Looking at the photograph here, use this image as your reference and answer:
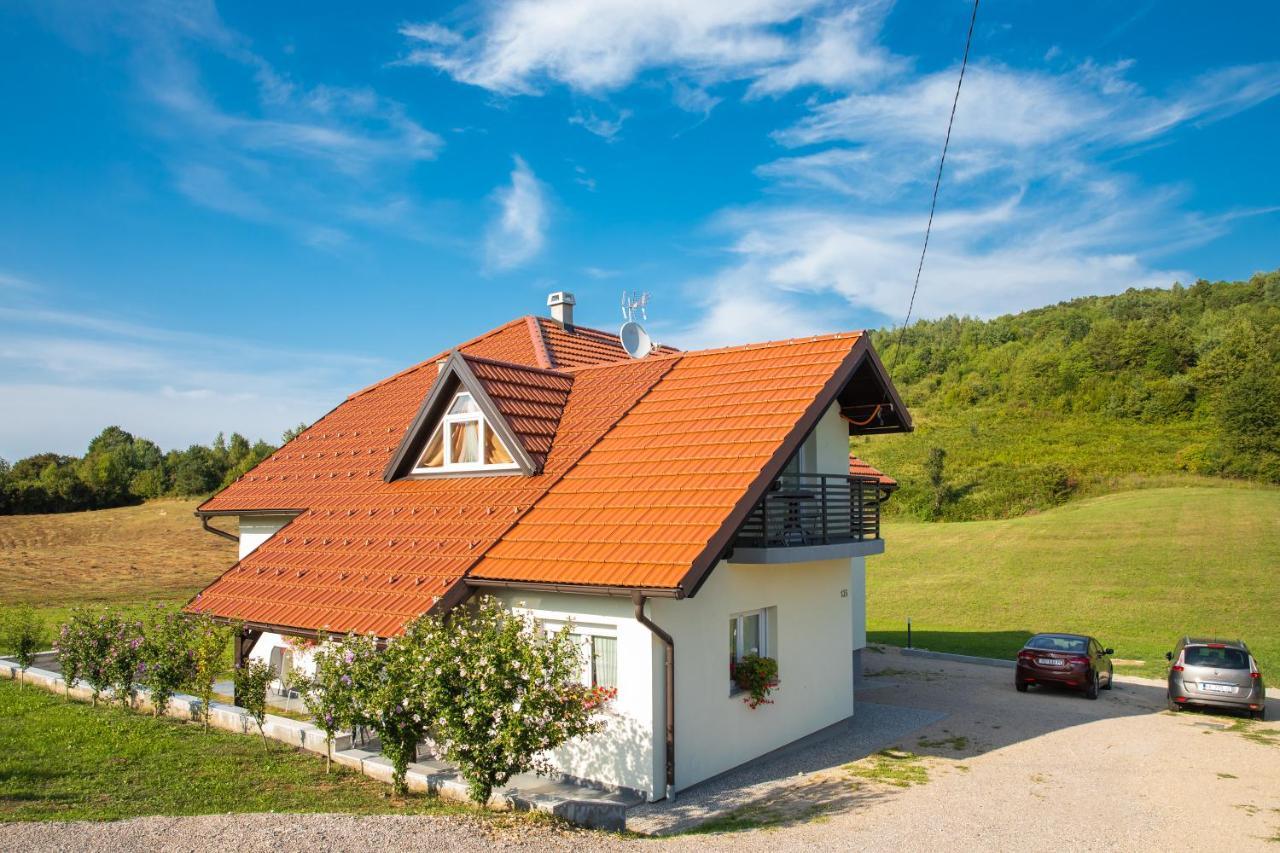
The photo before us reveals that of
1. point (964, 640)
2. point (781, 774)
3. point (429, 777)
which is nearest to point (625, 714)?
point (429, 777)

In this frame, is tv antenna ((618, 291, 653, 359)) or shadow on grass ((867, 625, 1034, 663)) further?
shadow on grass ((867, 625, 1034, 663))

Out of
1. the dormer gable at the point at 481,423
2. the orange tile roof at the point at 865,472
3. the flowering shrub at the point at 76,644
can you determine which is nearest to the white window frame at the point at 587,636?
the dormer gable at the point at 481,423

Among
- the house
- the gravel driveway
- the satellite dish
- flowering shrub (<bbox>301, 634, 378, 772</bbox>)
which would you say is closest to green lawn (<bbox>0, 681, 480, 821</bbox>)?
the gravel driveway

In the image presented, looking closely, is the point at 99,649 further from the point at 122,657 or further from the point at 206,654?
the point at 206,654

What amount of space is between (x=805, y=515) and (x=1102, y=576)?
102 feet

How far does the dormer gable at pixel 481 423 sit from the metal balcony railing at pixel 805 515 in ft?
14.0

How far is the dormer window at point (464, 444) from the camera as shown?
15789 millimetres

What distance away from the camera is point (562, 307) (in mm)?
22984

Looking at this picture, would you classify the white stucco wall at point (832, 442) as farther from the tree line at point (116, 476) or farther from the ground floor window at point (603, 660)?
the tree line at point (116, 476)

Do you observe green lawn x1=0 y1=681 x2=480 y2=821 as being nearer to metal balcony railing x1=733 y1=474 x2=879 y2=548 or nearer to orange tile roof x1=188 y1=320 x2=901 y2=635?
orange tile roof x1=188 y1=320 x2=901 y2=635

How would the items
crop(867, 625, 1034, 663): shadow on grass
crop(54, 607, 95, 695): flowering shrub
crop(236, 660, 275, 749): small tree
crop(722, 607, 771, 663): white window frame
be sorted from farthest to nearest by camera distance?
crop(867, 625, 1034, 663): shadow on grass, crop(54, 607, 95, 695): flowering shrub, crop(722, 607, 771, 663): white window frame, crop(236, 660, 275, 749): small tree

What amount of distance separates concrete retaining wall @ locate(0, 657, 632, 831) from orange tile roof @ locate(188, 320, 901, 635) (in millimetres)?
1586

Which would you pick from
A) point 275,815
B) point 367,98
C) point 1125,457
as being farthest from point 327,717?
point 1125,457

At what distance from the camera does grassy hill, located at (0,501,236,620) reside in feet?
120
